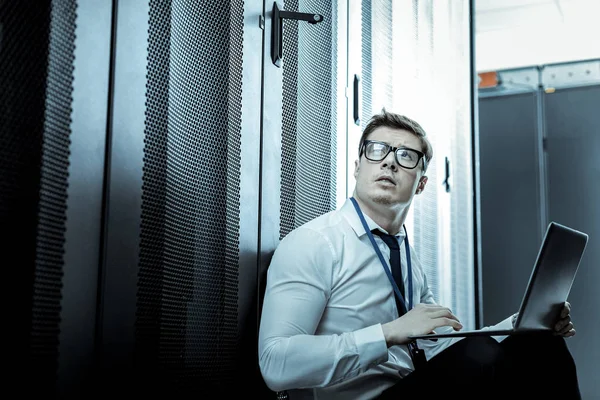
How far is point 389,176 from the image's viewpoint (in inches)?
85.4

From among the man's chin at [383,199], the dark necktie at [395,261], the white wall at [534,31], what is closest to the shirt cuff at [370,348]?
the dark necktie at [395,261]

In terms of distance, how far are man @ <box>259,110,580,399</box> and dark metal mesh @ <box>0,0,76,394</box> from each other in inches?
25.1

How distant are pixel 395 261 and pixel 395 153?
1.13ft

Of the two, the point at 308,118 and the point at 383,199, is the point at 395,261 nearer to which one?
the point at 383,199

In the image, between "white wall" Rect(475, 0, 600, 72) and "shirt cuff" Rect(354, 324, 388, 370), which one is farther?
"white wall" Rect(475, 0, 600, 72)

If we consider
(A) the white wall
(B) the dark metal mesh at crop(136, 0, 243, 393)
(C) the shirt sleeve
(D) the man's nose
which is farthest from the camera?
(A) the white wall

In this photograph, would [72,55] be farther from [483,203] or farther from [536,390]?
[483,203]

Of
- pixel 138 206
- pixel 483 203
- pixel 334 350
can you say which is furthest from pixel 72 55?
pixel 483 203

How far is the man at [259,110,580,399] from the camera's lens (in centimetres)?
173

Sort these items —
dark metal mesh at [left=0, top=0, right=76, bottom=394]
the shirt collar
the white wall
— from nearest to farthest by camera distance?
dark metal mesh at [left=0, top=0, right=76, bottom=394], the shirt collar, the white wall

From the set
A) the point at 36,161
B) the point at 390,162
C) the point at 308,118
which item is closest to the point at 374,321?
the point at 390,162

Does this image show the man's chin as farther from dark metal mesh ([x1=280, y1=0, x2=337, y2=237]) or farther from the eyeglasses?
dark metal mesh ([x1=280, y1=0, x2=337, y2=237])

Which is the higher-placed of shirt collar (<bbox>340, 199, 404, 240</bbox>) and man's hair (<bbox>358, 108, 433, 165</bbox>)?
man's hair (<bbox>358, 108, 433, 165</bbox>)

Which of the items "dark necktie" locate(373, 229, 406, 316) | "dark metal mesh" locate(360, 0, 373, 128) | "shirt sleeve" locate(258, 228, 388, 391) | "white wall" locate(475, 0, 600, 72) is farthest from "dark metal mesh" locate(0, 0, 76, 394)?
"white wall" locate(475, 0, 600, 72)
